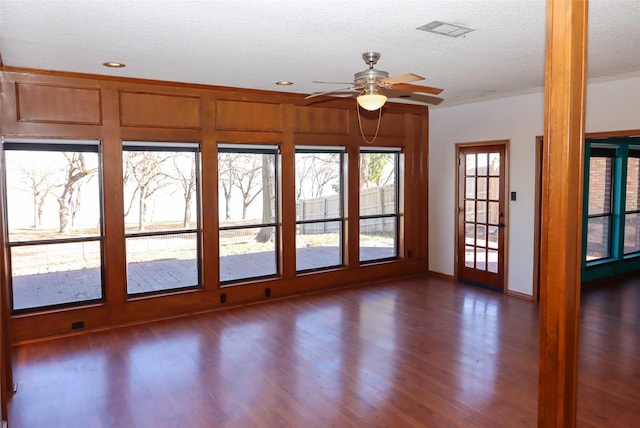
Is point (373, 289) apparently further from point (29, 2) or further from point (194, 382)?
point (29, 2)

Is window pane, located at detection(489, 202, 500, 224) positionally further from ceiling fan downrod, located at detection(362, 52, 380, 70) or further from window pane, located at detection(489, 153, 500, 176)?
ceiling fan downrod, located at detection(362, 52, 380, 70)

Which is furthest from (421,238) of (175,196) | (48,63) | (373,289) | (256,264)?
(48,63)

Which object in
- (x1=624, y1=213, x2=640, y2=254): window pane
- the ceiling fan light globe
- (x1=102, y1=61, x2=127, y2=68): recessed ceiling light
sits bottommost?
(x1=624, y1=213, x2=640, y2=254): window pane

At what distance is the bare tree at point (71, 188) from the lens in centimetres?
488

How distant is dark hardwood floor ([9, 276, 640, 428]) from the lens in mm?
3193

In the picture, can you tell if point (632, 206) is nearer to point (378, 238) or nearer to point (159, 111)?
point (378, 238)

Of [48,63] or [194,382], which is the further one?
[48,63]

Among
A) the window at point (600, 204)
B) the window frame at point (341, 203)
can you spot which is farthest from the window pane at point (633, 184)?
the window frame at point (341, 203)

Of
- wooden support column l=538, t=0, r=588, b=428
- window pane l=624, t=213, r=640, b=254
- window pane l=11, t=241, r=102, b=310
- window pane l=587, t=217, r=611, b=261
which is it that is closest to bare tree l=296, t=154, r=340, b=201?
window pane l=11, t=241, r=102, b=310

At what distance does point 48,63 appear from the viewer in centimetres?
425

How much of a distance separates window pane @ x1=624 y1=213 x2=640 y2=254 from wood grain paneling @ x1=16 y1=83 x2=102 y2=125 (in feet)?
25.7

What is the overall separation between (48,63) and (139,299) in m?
2.56

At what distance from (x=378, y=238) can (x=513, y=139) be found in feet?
7.87

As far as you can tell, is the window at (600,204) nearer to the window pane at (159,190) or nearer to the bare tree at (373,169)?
the bare tree at (373,169)
